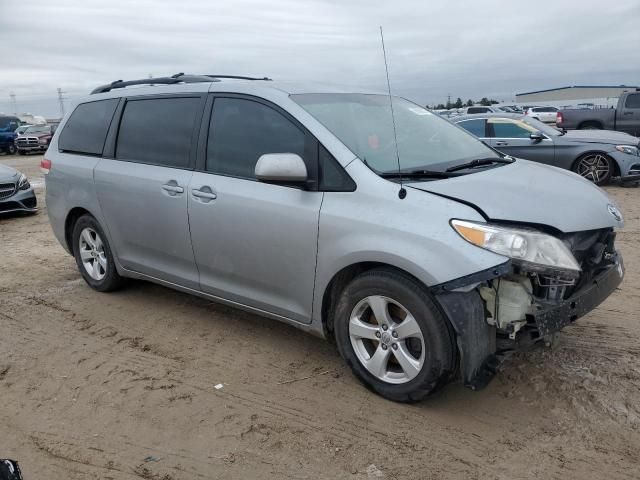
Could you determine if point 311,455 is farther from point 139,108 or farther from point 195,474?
point 139,108

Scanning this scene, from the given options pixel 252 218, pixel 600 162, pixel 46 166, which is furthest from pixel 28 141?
pixel 252 218

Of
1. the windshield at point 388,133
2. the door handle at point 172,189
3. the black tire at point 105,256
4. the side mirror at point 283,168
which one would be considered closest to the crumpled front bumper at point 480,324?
the windshield at point 388,133

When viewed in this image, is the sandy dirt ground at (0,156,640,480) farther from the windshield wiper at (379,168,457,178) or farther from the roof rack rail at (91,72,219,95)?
the roof rack rail at (91,72,219,95)

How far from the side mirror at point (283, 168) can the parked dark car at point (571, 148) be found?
8.29m

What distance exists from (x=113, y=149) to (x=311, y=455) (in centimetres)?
322

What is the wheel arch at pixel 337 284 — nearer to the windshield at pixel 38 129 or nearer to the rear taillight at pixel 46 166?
the rear taillight at pixel 46 166

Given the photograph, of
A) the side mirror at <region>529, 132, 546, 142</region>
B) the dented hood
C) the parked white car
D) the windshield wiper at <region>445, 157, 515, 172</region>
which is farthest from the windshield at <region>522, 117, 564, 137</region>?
the parked white car

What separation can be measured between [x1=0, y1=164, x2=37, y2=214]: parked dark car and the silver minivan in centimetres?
567

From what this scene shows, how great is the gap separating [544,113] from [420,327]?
41821mm

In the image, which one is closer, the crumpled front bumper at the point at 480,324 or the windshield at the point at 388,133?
the crumpled front bumper at the point at 480,324

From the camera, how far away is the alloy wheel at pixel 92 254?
5199 mm

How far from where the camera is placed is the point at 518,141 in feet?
35.6

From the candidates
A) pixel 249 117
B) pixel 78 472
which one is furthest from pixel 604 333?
pixel 78 472

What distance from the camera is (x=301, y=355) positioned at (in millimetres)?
3980
